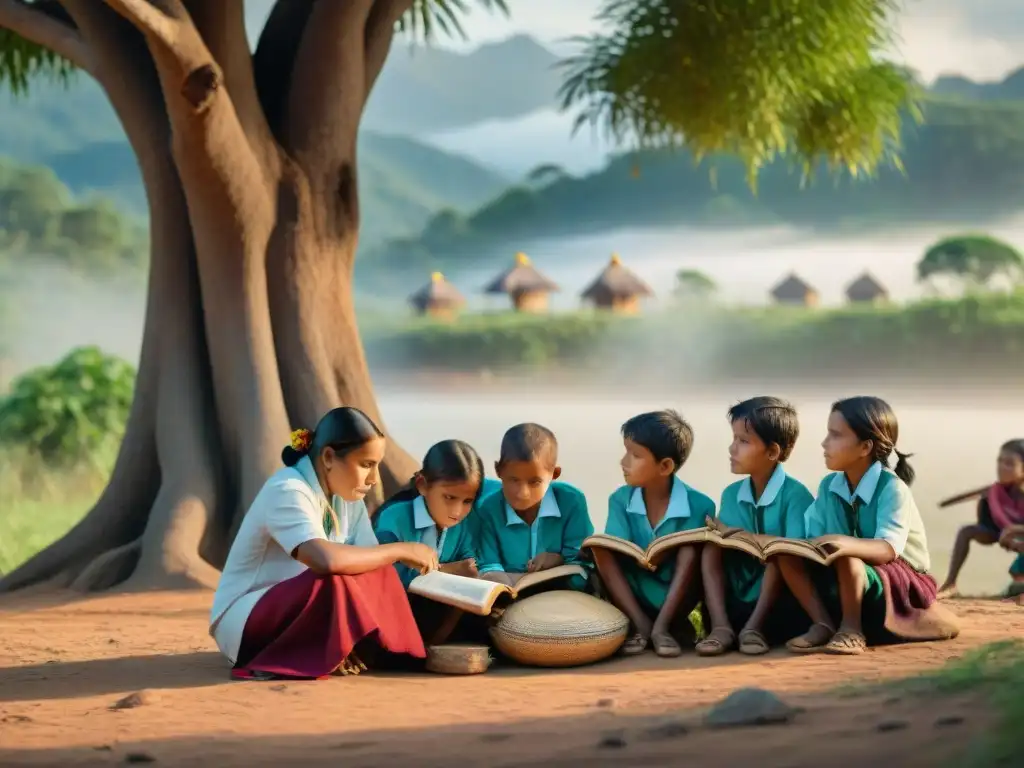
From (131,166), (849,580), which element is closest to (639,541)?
(849,580)

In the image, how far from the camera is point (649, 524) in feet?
19.0

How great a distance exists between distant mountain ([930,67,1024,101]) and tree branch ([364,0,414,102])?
1586 centimetres

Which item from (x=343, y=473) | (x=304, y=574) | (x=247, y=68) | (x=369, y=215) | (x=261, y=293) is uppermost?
(x=369, y=215)

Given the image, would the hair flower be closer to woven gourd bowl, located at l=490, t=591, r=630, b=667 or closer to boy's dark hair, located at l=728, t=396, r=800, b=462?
woven gourd bowl, located at l=490, t=591, r=630, b=667

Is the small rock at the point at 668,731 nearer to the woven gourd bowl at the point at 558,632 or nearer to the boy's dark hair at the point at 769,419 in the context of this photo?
the woven gourd bowl at the point at 558,632

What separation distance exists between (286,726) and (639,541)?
1.92 m

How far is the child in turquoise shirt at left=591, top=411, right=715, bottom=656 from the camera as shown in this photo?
5578 millimetres

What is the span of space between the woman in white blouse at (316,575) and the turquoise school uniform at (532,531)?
46 cm

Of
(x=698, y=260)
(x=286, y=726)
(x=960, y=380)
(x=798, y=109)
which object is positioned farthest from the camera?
(x=698, y=260)

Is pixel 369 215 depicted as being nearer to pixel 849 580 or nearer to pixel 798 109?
pixel 798 109

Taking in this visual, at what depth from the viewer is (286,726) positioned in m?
4.36

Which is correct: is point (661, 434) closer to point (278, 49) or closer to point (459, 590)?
point (459, 590)

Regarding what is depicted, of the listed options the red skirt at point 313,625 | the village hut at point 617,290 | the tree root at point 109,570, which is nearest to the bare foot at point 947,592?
the red skirt at point 313,625

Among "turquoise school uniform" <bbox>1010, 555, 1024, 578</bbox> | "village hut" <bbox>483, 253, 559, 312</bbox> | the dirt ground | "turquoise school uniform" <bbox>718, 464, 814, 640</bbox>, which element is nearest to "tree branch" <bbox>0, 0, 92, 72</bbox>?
the dirt ground
